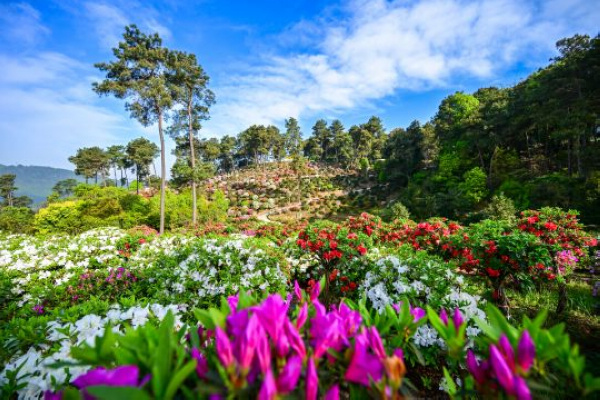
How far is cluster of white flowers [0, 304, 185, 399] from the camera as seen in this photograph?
48.4 inches

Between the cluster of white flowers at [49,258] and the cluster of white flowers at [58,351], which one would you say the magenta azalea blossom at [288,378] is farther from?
the cluster of white flowers at [49,258]

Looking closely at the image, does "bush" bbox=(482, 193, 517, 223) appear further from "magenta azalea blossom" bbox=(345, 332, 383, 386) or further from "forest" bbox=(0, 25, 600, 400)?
"magenta azalea blossom" bbox=(345, 332, 383, 386)

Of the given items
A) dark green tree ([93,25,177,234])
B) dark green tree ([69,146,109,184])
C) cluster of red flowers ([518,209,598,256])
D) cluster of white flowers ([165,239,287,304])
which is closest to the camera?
cluster of white flowers ([165,239,287,304])

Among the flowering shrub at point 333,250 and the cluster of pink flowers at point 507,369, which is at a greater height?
the cluster of pink flowers at point 507,369

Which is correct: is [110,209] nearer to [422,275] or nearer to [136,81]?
[136,81]

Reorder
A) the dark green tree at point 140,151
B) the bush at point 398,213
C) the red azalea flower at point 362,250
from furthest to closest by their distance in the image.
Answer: the dark green tree at point 140,151 < the bush at point 398,213 < the red azalea flower at point 362,250

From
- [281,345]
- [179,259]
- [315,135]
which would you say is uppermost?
[315,135]

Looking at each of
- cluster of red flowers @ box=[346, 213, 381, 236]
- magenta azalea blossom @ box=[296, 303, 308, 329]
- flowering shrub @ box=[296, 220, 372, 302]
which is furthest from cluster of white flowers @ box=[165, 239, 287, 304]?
cluster of red flowers @ box=[346, 213, 381, 236]

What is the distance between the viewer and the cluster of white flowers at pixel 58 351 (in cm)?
123

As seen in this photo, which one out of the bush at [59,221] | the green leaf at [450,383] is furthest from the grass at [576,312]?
the bush at [59,221]

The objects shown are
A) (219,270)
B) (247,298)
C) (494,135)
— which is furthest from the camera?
(494,135)

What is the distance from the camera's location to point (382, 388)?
0.68m

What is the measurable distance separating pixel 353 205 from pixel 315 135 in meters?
23.9

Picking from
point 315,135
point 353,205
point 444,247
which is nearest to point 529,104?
point 353,205
